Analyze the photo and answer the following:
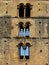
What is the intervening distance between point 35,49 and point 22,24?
4.76ft

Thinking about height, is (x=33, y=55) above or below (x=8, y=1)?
below

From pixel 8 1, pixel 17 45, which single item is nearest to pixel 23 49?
pixel 17 45

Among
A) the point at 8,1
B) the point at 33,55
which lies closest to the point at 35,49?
the point at 33,55

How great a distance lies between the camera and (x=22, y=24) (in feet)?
115

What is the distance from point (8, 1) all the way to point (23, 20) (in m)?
1.22

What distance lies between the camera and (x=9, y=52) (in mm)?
34469

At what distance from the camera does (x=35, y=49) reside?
34562 millimetres

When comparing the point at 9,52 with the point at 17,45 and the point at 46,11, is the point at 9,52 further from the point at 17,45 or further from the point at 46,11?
the point at 46,11

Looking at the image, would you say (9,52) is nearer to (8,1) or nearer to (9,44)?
(9,44)

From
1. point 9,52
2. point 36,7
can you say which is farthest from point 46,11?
point 9,52

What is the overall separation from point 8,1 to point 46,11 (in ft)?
6.30

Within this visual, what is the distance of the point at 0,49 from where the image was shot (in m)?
34.6

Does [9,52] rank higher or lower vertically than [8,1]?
lower

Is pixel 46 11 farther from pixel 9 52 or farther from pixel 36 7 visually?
pixel 9 52
